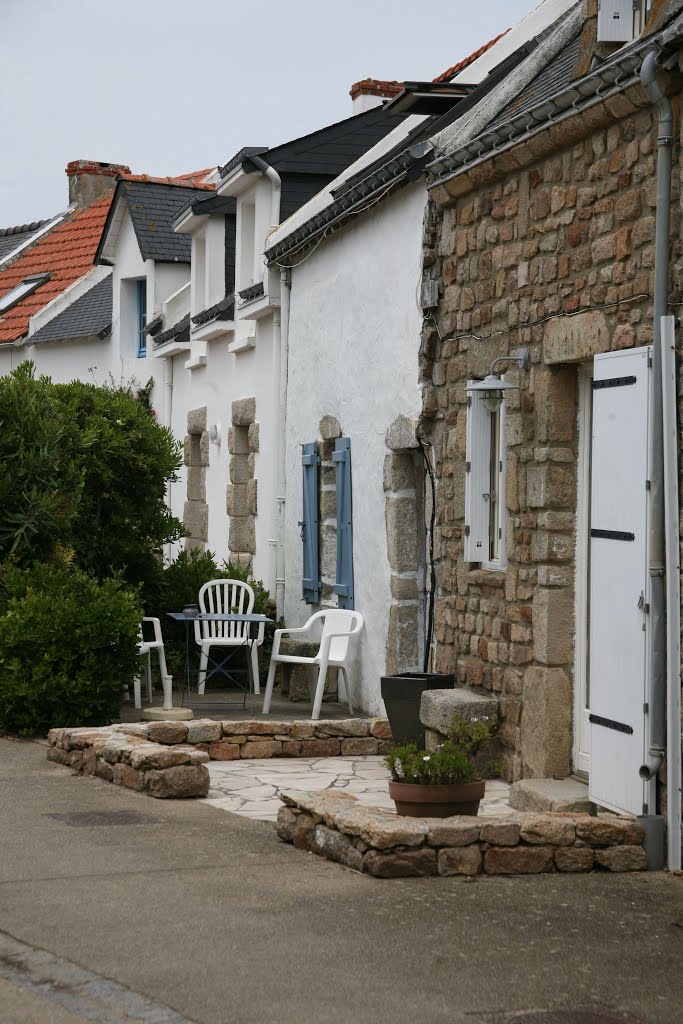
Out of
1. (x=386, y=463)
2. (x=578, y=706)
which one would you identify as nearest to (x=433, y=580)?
(x=386, y=463)

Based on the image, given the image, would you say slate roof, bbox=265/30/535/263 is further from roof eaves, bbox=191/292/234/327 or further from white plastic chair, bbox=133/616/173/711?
white plastic chair, bbox=133/616/173/711

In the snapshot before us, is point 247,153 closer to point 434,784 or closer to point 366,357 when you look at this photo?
point 366,357

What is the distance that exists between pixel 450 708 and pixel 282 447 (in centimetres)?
575

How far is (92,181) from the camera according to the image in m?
26.9

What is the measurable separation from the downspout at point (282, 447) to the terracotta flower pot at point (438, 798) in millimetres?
6668

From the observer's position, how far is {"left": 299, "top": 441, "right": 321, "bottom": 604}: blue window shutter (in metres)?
12.9

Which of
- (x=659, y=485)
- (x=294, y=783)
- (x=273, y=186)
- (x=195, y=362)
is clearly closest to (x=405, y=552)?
(x=294, y=783)

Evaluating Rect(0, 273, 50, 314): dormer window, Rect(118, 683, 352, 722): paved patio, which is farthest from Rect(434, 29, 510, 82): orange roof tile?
Rect(0, 273, 50, 314): dormer window

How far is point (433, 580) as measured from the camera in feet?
32.6

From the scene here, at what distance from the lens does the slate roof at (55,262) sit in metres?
23.0

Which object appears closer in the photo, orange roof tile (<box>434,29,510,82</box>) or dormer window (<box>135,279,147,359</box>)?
orange roof tile (<box>434,29,510,82</box>)

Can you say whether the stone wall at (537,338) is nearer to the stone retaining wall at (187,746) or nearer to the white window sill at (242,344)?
the stone retaining wall at (187,746)

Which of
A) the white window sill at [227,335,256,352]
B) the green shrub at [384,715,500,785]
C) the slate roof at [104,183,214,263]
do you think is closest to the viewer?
the green shrub at [384,715,500,785]

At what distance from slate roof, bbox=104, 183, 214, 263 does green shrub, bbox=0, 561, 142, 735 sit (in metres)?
8.90
